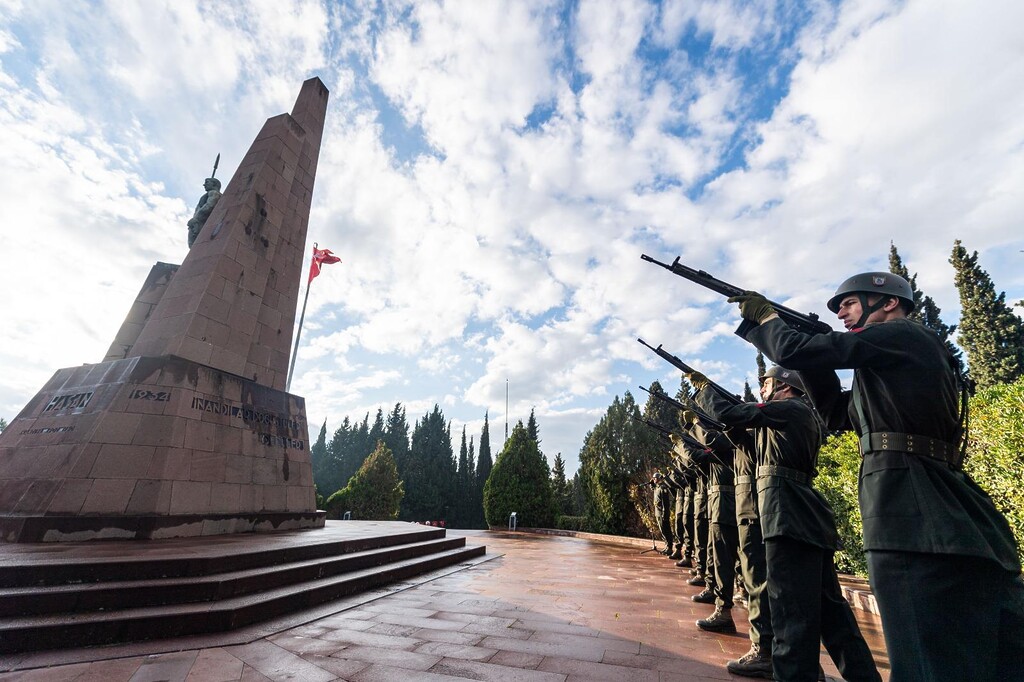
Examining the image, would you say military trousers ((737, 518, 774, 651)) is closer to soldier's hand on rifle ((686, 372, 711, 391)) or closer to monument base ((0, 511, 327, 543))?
soldier's hand on rifle ((686, 372, 711, 391))

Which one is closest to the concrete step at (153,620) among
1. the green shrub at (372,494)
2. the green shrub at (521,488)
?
the green shrub at (521,488)

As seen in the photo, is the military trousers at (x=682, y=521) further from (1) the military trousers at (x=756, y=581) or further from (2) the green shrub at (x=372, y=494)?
(2) the green shrub at (x=372, y=494)

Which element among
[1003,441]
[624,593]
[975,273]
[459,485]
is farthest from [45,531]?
[459,485]

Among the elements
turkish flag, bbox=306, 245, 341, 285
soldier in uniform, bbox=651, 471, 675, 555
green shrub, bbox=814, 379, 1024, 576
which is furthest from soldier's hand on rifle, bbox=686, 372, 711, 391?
turkish flag, bbox=306, 245, 341, 285

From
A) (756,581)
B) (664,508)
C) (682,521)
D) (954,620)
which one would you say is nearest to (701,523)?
(682,521)

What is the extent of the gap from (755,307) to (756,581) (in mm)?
2241

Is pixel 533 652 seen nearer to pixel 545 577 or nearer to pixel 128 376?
pixel 545 577

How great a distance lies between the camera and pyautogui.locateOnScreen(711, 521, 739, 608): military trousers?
4477 mm

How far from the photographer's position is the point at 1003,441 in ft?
15.6

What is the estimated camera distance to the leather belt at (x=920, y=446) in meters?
1.97

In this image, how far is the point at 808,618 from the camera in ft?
8.68

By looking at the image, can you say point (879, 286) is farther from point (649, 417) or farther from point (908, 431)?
point (649, 417)

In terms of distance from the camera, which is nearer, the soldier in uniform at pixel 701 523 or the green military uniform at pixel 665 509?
the soldier in uniform at pixel 701 523

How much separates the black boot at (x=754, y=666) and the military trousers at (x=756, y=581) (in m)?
0.08
